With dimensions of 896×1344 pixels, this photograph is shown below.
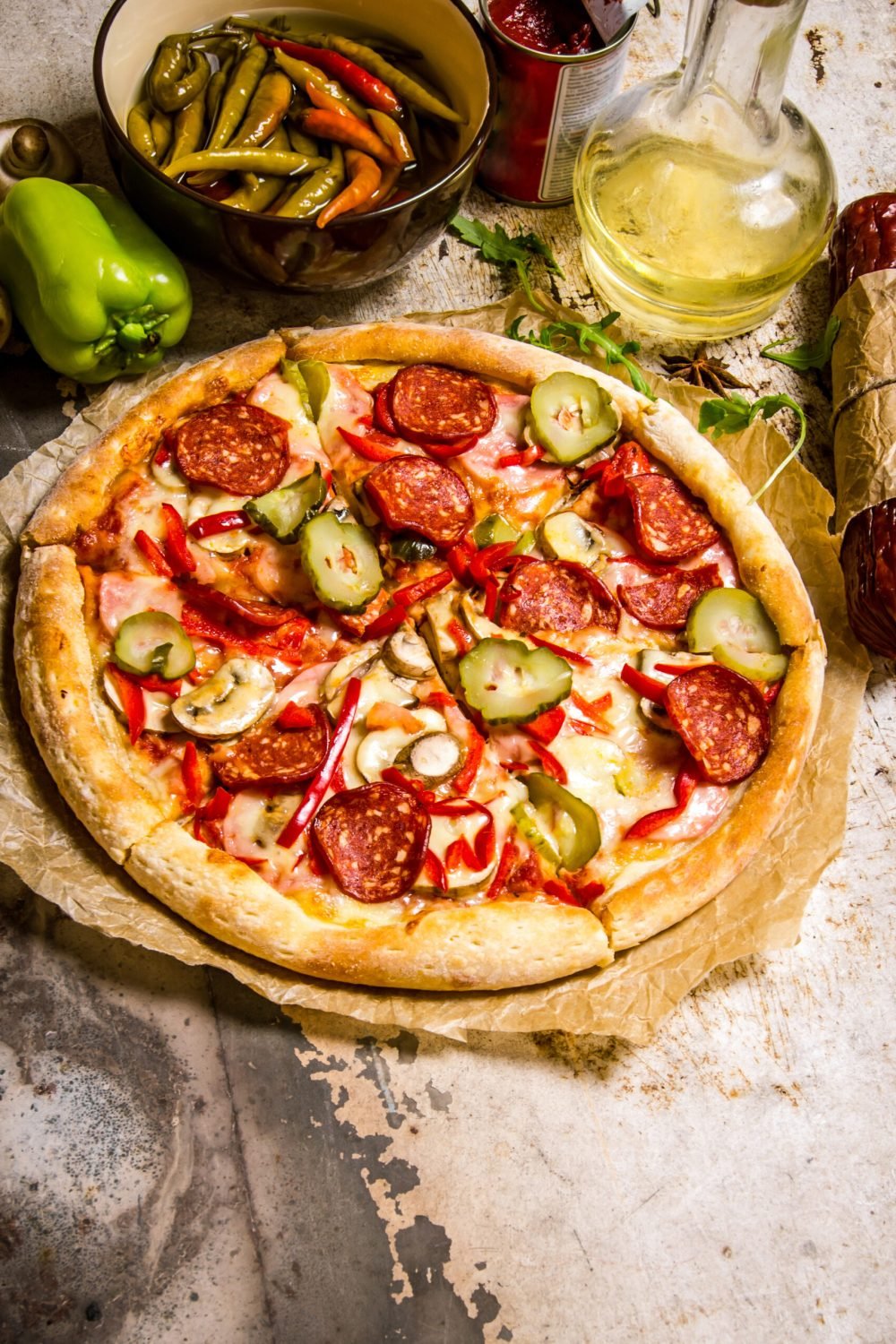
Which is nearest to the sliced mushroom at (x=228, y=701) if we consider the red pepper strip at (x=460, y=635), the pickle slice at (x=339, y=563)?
the pickle slice at (x=339, y=563)

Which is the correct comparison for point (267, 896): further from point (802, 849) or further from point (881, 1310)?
point (881, 1310)

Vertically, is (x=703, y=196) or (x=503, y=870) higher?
(x=703, y=196)

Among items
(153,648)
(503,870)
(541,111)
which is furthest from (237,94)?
(503,870)

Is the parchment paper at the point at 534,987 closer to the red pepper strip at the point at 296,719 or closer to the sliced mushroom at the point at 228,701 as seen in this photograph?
the sliced mushroom at the point at 228,701

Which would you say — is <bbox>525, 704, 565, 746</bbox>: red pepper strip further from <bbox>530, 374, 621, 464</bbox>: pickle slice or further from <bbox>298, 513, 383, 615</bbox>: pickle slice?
<bbox>530, 374, 621, 464</bbox>: pickle slice

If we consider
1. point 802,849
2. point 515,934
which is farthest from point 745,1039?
point 515,934

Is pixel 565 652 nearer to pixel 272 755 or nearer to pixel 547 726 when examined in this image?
pixel 547 726
